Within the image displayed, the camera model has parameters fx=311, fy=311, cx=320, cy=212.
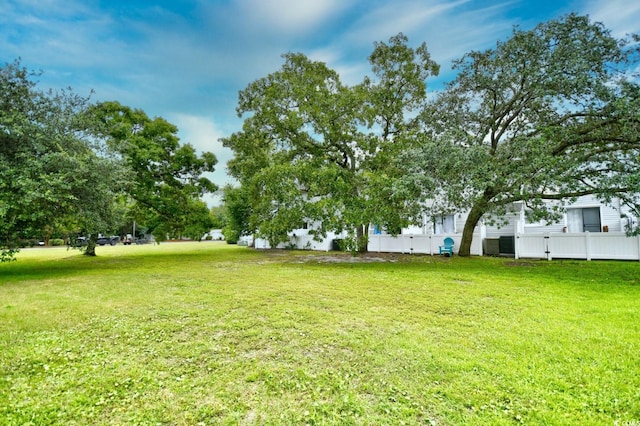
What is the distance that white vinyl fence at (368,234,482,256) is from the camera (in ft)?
51.4

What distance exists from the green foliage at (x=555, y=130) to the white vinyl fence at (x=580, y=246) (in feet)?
A: 7.79

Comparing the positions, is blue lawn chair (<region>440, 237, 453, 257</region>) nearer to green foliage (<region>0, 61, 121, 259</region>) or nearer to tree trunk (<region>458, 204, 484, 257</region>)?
tree trunk (<region>458, 204, 484, 257</region>)

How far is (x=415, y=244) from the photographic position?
17172mm

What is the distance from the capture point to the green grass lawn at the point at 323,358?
2426 millimetres

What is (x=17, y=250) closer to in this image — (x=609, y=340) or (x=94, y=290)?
(x=94, y=290)

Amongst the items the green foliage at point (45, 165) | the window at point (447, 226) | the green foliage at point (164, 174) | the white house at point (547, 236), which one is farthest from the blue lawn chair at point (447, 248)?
the green foliage at point (45, 165)

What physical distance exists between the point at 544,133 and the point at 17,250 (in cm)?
1722

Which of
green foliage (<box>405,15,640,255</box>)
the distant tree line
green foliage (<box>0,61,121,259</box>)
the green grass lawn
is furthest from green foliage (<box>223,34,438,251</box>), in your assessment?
the green grass lawn

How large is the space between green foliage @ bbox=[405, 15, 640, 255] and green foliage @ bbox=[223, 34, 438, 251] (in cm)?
192

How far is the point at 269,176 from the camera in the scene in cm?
1291

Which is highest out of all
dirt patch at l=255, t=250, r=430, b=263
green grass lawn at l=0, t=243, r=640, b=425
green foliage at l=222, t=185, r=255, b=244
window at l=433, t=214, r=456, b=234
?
green foliage at l=222, t=185, r=255, b=244

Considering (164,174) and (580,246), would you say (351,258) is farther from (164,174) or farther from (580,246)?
(164,174)

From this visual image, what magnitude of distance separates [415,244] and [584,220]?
8164 mm

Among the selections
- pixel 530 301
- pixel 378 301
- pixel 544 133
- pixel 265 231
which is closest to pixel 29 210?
pixel 265 231
